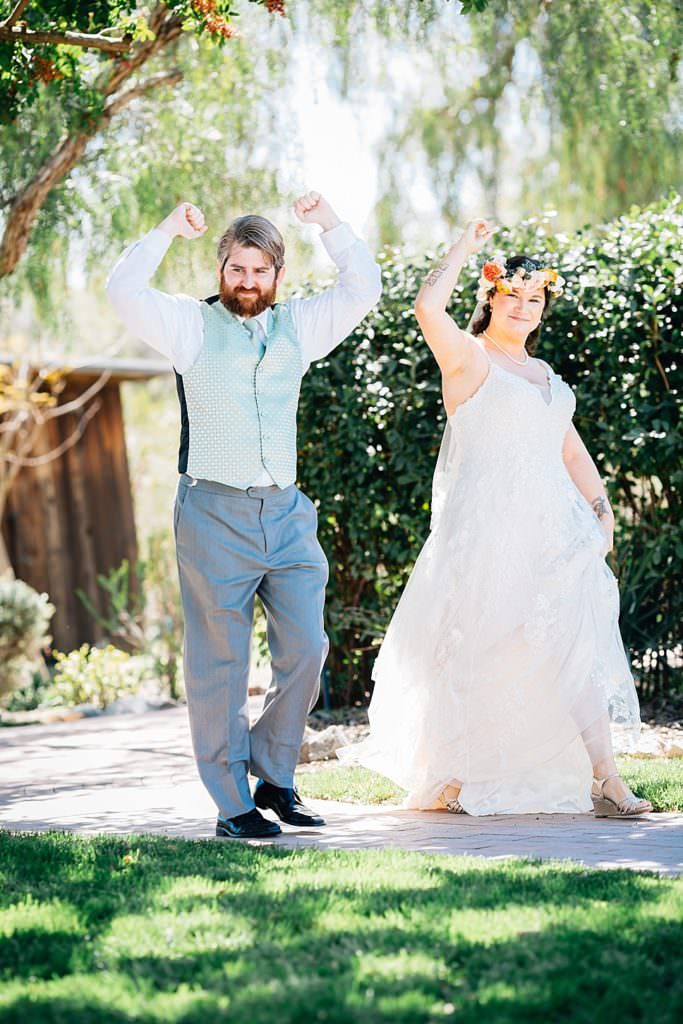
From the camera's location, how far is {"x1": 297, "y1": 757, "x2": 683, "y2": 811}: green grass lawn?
15.9 ft

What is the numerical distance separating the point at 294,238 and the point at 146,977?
7.61 m

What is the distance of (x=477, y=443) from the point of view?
16.8 feet

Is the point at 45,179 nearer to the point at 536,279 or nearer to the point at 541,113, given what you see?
Answer: the point at 536,279

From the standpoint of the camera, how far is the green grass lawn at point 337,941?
2.64m

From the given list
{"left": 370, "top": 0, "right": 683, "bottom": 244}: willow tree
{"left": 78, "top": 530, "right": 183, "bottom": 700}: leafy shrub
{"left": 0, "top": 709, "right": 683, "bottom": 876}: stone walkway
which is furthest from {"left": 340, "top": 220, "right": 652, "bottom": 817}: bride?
{"left": 78, "top": 530, "right": 183, "bottom": 700}: leafy shrub

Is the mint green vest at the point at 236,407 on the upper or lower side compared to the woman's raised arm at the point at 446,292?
lower

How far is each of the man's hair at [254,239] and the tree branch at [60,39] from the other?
133 centimetres

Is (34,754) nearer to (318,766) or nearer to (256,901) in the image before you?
(318,766)

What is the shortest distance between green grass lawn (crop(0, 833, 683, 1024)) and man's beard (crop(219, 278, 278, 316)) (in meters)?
1.71

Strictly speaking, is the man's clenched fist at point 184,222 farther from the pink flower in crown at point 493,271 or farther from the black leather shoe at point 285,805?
the black leather shoe at point 285,805

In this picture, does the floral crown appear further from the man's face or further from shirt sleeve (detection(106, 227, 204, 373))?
shirt sleeve (detection(106, 227, 204, 373))

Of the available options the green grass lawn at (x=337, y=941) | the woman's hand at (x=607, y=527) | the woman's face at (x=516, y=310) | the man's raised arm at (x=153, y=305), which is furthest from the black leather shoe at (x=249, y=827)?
the woman's face at (x=516, y=310)

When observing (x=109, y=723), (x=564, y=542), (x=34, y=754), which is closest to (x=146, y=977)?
(x=564, y=542)

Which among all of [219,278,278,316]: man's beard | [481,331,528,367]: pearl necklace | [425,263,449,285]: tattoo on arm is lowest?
[481,331,528,367]: pearl necklace
